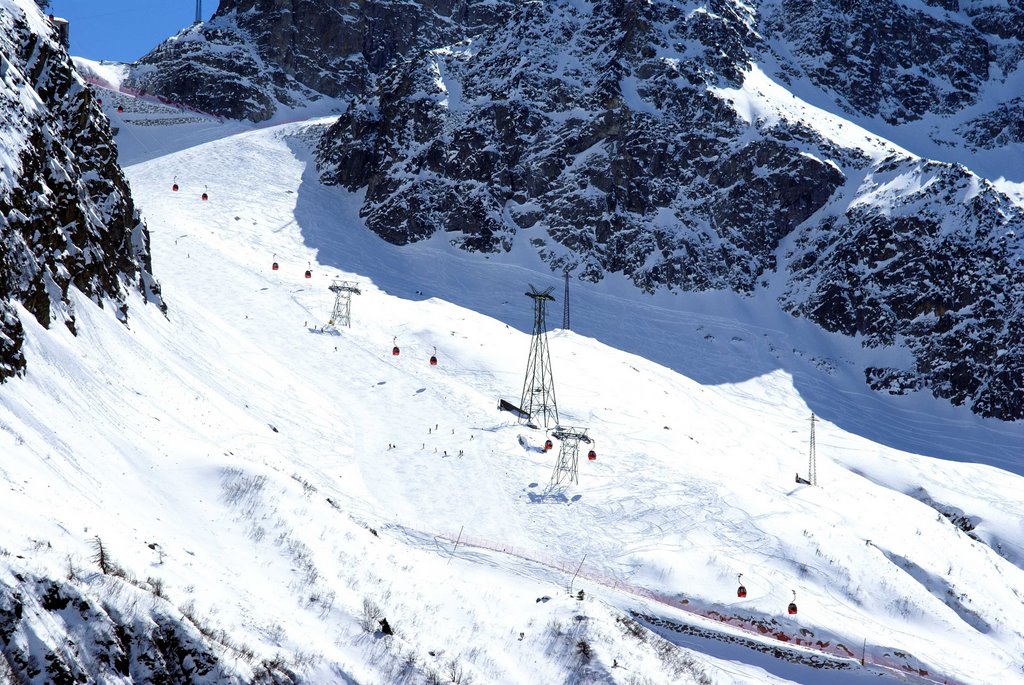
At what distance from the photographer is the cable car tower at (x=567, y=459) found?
49.5 meters

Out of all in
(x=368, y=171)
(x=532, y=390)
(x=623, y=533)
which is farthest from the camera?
(x=368, y=171)

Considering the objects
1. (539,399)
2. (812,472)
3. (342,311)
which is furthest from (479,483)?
(342,311)

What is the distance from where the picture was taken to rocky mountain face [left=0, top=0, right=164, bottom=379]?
33531mm

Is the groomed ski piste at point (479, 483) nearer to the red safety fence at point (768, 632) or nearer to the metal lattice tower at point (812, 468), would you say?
the red safety fence at point (768, 632)

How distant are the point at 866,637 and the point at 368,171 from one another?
3110 inches

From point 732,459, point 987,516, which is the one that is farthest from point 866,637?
point 987,516

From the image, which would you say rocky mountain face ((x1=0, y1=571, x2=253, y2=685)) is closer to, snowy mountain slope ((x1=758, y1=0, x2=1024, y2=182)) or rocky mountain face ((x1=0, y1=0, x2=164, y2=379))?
rocky mountain face ((x1=0, y1=0, x2=164, y2=379))

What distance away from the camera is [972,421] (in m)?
84.3

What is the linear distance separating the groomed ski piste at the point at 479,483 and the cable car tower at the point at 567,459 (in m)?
0.89

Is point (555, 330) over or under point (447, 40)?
under

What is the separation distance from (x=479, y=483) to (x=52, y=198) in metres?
22.6

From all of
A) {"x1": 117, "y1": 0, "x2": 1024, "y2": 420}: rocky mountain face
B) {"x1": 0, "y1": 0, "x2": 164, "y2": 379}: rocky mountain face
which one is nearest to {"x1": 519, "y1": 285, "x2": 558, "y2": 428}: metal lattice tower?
{"x1": 0, "y1": 0, "x2": 164, "y2": 379}: rocky mountain face

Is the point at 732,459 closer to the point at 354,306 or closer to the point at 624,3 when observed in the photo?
the point at 354,306

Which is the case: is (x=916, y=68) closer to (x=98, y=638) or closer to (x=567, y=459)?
(x=567, y=459)
